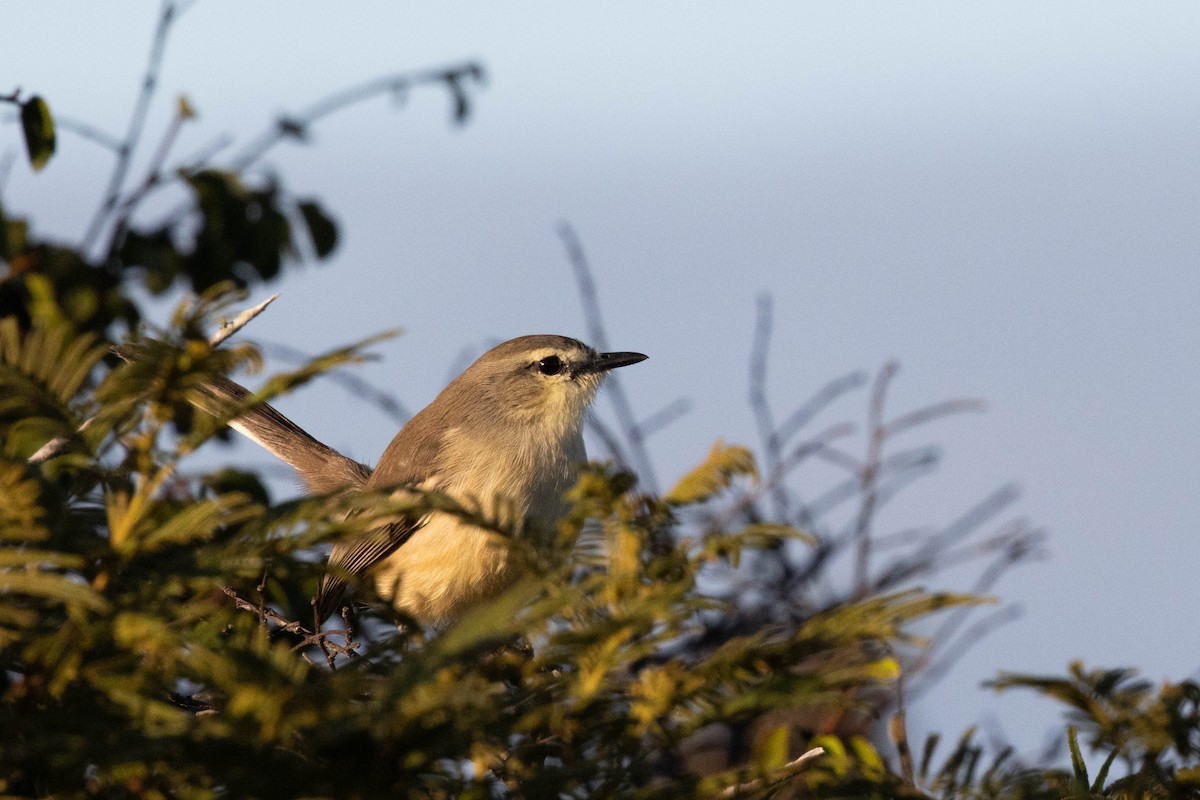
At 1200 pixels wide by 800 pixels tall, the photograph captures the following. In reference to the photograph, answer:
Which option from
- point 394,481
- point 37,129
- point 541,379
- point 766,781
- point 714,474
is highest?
point 37,129

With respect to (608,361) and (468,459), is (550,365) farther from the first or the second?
(468,459)

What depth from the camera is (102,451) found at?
1628 mm

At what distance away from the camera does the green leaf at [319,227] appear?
5996 millimetres

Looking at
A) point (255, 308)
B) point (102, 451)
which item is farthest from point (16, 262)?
point (102, 451)

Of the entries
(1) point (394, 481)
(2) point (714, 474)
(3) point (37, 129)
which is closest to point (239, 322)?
(2) point (714, 474)

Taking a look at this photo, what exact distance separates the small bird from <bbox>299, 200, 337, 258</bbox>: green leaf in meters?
0.80

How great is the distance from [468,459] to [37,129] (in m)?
2.29

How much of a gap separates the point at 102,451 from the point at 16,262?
4.00m

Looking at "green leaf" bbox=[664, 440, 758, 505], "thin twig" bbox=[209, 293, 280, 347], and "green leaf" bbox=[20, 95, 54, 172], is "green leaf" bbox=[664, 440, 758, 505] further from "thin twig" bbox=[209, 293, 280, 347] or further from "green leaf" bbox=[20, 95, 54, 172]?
"green leaf" bbox=[20, 95, 54, 172]

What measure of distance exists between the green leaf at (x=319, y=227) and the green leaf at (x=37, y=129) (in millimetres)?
1585

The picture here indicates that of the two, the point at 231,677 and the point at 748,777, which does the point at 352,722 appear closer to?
the point at 231,677

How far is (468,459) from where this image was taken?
5.79 metres

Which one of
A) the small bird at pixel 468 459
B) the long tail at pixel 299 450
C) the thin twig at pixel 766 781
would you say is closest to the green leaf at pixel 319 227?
the small bird at pixel 468 459

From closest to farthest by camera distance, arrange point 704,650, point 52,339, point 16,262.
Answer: point 52,339, point 704,650, point 16,262
